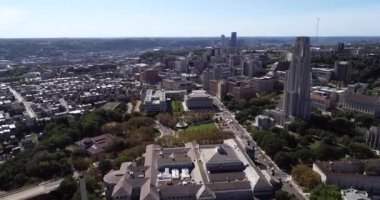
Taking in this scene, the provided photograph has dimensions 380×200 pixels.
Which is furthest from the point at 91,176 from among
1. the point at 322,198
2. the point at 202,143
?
the point at 322,198

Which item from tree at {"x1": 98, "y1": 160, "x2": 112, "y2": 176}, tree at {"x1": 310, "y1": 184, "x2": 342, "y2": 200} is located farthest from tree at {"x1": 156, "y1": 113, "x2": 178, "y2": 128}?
tree at {"x1": 310, "y1": 184, "x2": 342, "y2": 200}

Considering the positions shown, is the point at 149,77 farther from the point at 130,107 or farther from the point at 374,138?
the point at 374,138

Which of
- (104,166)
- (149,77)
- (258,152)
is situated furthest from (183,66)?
(104,166)

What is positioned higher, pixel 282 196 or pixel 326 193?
pixel 326 193

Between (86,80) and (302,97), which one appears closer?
(302,97)

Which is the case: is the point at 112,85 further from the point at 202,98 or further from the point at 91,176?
the point at 91,176

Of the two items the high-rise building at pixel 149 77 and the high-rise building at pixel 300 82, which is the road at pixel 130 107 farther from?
the high-rise building at pixel 300 82

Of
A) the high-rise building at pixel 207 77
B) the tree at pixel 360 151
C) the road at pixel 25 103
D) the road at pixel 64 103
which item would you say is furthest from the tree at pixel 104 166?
the high-rise building at pixel 207 77
